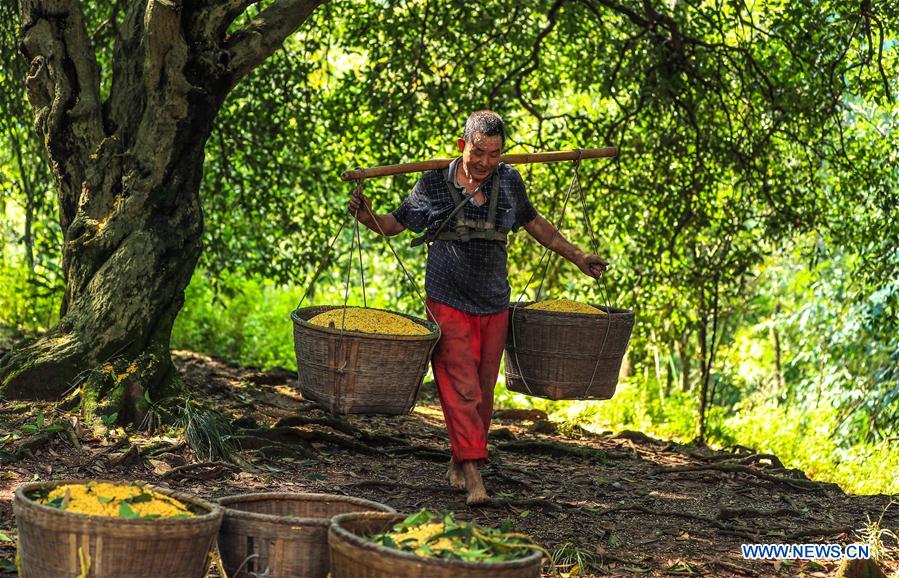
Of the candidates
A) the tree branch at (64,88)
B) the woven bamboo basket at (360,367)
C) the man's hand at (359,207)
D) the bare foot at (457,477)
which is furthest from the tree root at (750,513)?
the tree branch at (64,88)

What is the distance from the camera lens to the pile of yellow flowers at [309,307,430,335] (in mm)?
4754

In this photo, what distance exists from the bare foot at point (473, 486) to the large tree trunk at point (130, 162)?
201 cm

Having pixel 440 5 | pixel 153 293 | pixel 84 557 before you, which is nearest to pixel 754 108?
pixel 440 5

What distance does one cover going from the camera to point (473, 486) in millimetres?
5277

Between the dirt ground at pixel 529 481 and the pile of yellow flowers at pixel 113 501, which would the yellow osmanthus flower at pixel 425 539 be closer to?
the pile of yellow flowers at pixel 113 501

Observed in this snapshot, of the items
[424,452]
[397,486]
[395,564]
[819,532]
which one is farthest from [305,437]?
[395,564]

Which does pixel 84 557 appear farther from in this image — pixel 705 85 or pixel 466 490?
pixel 705 85

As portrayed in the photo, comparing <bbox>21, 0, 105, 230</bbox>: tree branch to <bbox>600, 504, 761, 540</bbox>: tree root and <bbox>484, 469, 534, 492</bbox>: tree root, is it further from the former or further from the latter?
<bbox>600, 504, 761, 540</bbox>: tree root

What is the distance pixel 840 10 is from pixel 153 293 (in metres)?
5.70

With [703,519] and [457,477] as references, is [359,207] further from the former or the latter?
[703,519]

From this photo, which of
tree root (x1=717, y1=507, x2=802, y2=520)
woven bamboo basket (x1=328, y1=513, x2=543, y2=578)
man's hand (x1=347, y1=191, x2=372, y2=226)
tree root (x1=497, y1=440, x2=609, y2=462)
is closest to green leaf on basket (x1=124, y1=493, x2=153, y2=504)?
woven bamboo basket (x1=328, y1=513, x2=543, y2=578)

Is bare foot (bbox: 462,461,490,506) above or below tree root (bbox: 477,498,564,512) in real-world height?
above

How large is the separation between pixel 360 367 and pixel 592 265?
153 cm

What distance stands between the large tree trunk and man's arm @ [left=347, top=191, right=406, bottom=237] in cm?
160
